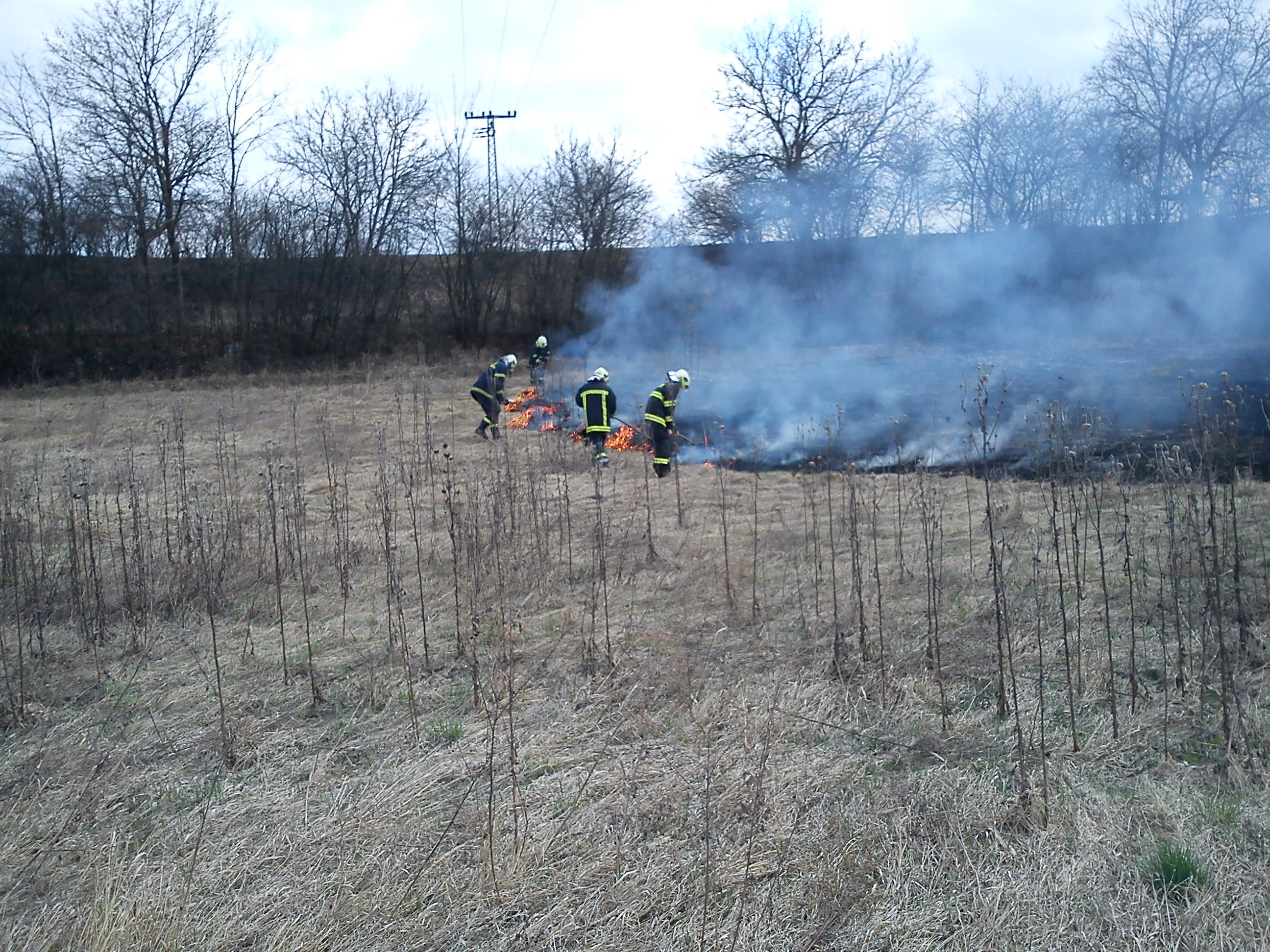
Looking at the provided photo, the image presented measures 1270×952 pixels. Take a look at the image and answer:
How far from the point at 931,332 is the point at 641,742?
60.5ft

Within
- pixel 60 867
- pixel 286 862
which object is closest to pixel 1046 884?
pixel 286 862

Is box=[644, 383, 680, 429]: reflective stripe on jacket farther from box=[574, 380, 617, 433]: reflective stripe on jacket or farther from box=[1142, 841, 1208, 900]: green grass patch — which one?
box=[1142, 841, 1208, 900]: green grass patch

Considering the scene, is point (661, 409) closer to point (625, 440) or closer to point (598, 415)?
point (598, 415)

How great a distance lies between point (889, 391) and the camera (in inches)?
612

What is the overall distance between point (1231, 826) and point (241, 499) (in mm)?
9464

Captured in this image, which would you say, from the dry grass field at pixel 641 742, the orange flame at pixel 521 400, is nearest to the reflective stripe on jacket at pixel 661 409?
the dry grass field at pixel 641 742

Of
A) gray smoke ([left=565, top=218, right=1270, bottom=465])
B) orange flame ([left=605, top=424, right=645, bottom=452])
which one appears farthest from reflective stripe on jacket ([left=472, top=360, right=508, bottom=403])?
gray smoke ([left=565, top=218, right=1270, bottom=465])

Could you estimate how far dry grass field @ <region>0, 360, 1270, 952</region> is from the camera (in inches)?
113

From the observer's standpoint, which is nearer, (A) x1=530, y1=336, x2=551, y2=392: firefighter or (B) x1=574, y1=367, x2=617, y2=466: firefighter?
(B) x1=574, y1=367, x2=617, y2=466: firefighter

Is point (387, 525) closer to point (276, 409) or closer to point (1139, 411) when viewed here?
point (1139, 411)

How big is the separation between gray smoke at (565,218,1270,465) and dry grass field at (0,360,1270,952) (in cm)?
607

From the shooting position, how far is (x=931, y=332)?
2033 cm

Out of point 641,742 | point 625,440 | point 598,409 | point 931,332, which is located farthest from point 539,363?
point 641,742

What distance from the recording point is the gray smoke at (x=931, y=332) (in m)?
13.6
